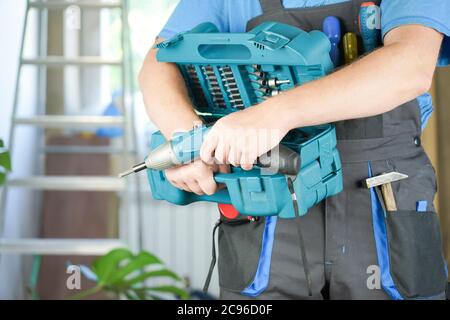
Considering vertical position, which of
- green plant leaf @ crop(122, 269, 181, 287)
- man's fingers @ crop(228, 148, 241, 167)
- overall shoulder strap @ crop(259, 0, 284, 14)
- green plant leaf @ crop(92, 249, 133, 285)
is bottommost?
green plant leaf @ crop(122, 269, 181, 287)

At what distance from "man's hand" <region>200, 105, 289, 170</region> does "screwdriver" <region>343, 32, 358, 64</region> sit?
201mm

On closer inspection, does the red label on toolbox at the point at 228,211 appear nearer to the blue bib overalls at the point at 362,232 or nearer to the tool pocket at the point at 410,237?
the blue bib overalls at the point at 362,232

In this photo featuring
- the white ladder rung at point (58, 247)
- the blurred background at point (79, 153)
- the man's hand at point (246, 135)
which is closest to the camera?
the man's hand at point (246, 135)

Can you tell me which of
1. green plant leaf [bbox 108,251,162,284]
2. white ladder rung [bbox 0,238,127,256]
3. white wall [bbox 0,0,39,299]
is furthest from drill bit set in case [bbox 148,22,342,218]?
white wall [bbox 0,0,39,299]

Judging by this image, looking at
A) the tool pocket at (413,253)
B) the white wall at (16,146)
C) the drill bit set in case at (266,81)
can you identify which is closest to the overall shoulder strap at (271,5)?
the drill bit set in case at (266,81)

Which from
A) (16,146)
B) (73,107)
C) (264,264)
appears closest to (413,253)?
(264,264)

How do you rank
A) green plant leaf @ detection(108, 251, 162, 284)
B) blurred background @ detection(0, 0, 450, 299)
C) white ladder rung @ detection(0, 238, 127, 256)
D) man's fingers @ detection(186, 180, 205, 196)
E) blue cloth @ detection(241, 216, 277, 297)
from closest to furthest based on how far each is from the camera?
1. man's fingers @ detection(186, 180, 205, 196)
2. blue cloth @ detection(241, 216, 277, 297)
3. green plant leaf @ detection(108, 251, 162, 284)
4. white ladder rung @ detection(0, 238, 127, 256)
5. blurred background @ detection(0, 0, 450, 299)

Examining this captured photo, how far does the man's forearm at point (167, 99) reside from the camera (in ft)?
3.13

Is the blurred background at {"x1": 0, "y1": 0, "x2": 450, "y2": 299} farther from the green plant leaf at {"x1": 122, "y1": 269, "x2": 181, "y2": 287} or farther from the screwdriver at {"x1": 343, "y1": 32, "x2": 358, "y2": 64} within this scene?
the screwdriver at {"x1": 343, "y1": 32, "x2": 358, "y2": 64}

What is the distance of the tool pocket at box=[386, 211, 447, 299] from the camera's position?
3.22 ft

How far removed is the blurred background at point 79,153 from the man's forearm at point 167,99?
128cm

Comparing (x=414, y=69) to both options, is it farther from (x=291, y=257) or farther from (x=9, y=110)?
(x=9, y=110)
